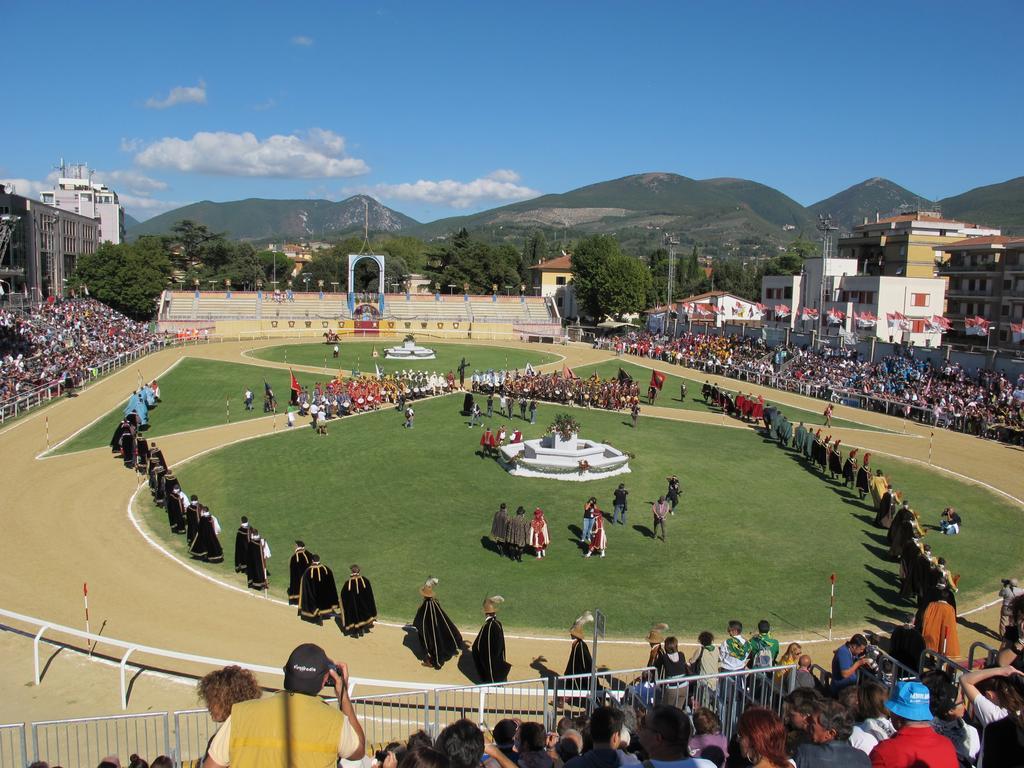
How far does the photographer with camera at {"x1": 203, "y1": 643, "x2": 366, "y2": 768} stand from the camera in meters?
4.18

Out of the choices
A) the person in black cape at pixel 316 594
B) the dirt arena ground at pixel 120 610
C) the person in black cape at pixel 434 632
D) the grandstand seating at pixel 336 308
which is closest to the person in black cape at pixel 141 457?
the dirt arena ground at pixel 120 610

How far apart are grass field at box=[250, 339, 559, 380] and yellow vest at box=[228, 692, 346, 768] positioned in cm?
4343

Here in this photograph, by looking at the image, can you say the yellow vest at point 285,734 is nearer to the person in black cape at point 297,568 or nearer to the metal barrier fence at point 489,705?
the metal barrier fence at point 489,705

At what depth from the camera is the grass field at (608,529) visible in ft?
50.4

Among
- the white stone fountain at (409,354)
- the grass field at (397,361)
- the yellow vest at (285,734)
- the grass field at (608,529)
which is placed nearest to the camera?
the yellow vest at (285,734)

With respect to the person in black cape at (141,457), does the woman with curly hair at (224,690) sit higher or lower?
higher

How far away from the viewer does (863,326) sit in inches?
2029

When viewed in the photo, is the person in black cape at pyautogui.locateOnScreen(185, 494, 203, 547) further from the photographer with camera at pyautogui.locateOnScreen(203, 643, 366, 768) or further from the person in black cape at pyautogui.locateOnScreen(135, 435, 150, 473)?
the photographer with camera at pyautogui.locateOnScreen(203, 643, 366, 768)

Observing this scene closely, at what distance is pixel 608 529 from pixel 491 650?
27.3ft

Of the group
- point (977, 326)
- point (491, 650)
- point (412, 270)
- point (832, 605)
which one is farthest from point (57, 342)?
point (412, 270)

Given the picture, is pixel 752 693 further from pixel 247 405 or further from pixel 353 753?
pixel 247 405

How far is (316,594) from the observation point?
13922mm

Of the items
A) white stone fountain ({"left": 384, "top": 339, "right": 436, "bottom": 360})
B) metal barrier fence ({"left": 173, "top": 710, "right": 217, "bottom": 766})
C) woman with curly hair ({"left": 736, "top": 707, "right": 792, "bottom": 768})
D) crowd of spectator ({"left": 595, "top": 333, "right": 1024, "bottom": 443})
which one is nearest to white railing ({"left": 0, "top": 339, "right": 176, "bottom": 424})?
white stone fountain ({"left": 384, "top": 339, "right": 436, "bottom": 360})

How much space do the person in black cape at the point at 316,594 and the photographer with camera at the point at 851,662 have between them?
27.2 feet
